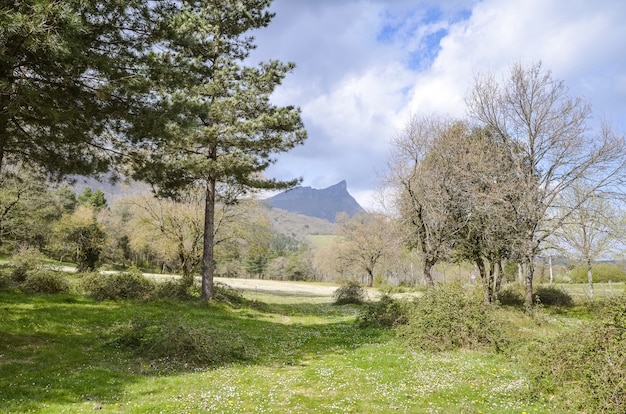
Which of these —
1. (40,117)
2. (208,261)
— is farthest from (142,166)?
(208,261)

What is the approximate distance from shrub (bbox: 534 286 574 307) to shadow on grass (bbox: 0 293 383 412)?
1380 cm

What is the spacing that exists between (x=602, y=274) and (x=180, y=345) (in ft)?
145

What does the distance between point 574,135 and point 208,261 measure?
20545 millimetres

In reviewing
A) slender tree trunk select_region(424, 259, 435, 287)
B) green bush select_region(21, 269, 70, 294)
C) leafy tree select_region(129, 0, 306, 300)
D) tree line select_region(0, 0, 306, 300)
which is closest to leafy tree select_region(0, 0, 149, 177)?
tree line select_region(0, 0, 306, 300)

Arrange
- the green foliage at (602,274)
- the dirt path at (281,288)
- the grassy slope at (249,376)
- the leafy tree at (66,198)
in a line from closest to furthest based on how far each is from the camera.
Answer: the grassy slope at (249,376), the green foliage at (602,274), the dirt path at (281,288), the leafy tree at (66,198)

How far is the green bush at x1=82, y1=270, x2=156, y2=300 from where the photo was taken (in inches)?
736

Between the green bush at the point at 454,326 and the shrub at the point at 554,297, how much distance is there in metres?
14.1

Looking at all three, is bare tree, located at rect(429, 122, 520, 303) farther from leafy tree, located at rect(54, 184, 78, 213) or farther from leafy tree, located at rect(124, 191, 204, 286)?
leafy tree, located at rect(54, 184, 78, 213)

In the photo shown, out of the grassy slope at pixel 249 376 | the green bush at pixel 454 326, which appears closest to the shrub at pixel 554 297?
the green bush at pixel 454 326

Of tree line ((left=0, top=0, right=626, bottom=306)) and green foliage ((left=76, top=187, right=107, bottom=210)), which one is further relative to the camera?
green foliage ((left=76, top=187, right=107, bottom=210))

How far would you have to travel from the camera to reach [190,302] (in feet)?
67.2

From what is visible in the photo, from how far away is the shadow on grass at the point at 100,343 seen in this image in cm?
797

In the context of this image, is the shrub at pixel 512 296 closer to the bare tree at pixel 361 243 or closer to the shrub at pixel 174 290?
the shrub at pixel 174 290

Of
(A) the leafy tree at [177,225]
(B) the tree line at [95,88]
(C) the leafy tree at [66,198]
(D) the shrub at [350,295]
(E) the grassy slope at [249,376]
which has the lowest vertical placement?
(D) the shrub at [350,295]
